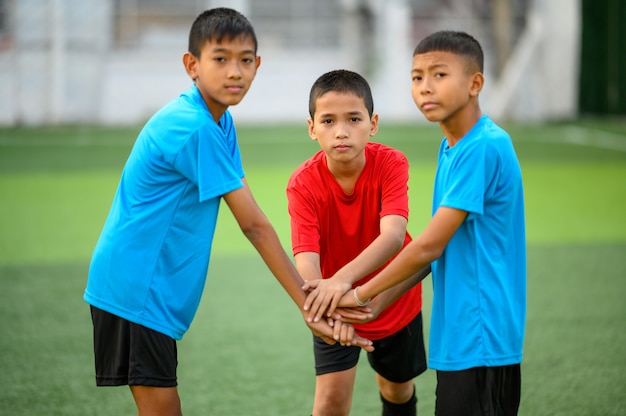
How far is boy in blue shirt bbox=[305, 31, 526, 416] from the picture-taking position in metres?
2.97

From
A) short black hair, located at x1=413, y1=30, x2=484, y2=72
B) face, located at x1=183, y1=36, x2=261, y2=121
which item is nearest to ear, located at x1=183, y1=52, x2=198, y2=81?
face, located at x1=183, y1=36, x2=261, y2=121

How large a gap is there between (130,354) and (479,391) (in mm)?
1258

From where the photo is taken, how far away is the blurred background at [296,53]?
2308 centimetres

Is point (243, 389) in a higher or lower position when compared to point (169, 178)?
lower

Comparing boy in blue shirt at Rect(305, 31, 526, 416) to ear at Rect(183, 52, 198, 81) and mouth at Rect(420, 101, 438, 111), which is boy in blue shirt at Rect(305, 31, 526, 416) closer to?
mouth at Rect(420, 101, 438, 111)

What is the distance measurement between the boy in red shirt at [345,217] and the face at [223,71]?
0.46 metres

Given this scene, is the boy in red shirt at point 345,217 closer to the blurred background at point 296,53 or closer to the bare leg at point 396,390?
the bare leg at point 396,390

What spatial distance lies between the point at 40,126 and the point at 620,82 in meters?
14.8

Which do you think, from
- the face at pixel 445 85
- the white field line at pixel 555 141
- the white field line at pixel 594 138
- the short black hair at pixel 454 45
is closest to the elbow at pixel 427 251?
the face at pixel 445 85

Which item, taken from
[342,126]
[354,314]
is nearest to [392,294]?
[354,314]

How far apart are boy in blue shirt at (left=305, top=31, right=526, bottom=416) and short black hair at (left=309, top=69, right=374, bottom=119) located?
0.48m

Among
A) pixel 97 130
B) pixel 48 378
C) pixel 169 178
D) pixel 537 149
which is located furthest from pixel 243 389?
pixel 97 130

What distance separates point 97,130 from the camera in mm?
21234

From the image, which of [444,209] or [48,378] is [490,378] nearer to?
[444,209]
